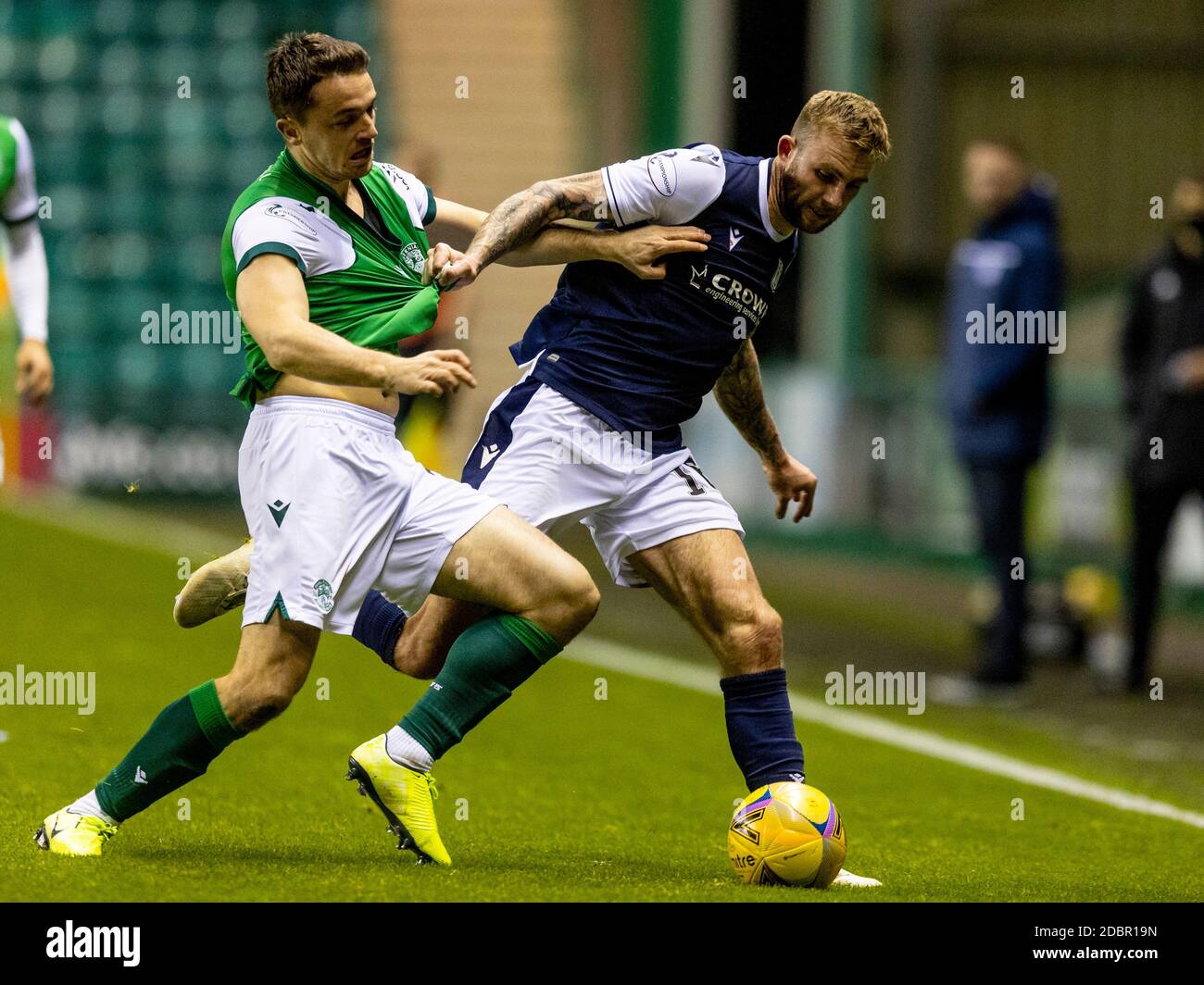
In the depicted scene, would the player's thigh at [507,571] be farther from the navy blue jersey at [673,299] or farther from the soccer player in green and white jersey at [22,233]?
the soccer player in green and white jersey at [22,233]

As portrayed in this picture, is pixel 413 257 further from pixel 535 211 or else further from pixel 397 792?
pixel 397 792

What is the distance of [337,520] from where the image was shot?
467 centimetres

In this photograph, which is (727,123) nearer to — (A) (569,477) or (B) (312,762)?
(B) (312,762)

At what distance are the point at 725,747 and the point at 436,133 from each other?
42.2 ft

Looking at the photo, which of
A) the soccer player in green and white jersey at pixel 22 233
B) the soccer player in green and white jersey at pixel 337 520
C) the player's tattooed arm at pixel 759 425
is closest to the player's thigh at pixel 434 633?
the soccer player in green and white jersey at pixel 337 520

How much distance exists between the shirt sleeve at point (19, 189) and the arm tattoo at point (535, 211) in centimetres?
189

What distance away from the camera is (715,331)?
522 cm

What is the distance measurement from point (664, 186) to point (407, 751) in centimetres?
160

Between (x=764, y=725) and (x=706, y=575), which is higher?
(x=706, y=575)

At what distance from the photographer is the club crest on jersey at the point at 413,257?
4.98 meters

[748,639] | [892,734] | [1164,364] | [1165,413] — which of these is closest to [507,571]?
[748,639]

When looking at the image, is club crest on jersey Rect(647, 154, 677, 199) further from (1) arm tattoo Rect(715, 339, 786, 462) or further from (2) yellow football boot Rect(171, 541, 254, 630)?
(2) yellow football boot Rect(171, 541, 254, 630)
